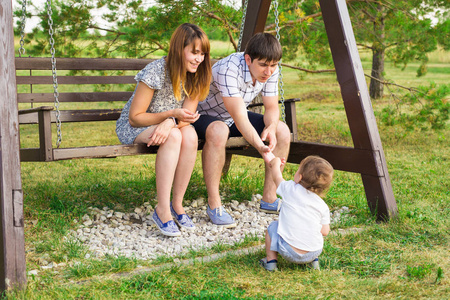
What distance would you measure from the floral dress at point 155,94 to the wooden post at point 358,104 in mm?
1137

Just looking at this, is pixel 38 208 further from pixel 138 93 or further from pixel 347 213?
pixel 347 213

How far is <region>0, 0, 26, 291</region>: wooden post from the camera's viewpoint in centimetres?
230

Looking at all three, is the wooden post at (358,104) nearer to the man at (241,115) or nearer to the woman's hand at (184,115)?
the man at (241,115)

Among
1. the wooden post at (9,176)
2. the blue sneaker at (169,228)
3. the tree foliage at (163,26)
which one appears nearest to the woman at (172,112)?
the blue sneaker at (169,228)

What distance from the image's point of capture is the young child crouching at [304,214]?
2.54m

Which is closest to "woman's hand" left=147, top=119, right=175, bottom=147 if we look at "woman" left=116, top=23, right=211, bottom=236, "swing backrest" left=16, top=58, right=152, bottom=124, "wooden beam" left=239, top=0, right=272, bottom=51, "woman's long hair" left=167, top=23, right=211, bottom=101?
"woman" left=116, top=23, right=211, bottom=236

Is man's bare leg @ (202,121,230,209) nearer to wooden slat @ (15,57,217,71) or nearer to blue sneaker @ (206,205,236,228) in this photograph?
blue sneaker @ (206,205,236,228)

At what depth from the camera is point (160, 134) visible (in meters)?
3.08

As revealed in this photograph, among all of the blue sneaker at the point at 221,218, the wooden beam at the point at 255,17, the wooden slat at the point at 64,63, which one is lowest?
the blue sneaker at the point at 221,218

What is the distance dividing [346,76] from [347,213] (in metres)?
1.00

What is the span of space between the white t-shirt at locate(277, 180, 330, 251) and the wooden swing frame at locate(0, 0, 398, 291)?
101 centimetres

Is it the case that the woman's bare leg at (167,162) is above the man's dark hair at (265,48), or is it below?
below

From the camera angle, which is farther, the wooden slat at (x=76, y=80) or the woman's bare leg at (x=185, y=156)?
the wooden slat at (x=76, y=80)

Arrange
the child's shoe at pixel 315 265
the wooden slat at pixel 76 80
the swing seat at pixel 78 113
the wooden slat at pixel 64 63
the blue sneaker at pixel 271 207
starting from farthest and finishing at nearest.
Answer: the wooden slat at pixel 76 80, the wooden slat at pixel 64 63, the blue sneaker at pixel 271 207, the swing seat at pixel 78 113, the child's shoe at pixel 315 265
